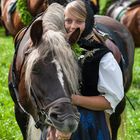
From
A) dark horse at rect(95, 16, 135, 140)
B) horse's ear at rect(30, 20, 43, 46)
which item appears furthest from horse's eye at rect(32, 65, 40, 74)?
dark horse at rect(95, 16, 135, 140)

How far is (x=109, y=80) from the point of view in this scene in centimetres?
351

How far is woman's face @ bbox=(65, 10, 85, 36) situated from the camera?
11.8 ft

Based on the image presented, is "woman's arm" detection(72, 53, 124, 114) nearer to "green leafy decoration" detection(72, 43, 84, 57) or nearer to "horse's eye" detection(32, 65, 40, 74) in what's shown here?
"green leafy decoration" detection(72, 43, 84, 57)

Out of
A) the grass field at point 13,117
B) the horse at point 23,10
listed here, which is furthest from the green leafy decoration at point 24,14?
the grass field at point 13,117

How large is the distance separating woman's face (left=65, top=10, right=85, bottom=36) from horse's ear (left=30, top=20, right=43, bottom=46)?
237 mm

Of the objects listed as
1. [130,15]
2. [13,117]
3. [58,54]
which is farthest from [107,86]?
[130,15]

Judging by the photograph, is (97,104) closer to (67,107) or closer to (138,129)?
(67,107)

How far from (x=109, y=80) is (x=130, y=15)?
20.0 feet

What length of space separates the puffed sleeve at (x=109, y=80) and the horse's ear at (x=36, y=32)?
434 mm

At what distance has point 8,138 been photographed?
565cm

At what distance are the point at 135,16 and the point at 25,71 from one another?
20.1 ft

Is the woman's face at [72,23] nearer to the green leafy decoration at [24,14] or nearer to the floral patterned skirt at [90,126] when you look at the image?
the floral patterned skirt at [90,126]

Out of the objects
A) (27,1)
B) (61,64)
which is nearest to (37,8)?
(27,1)

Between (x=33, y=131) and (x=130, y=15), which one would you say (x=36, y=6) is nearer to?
(x=130, y=15)
